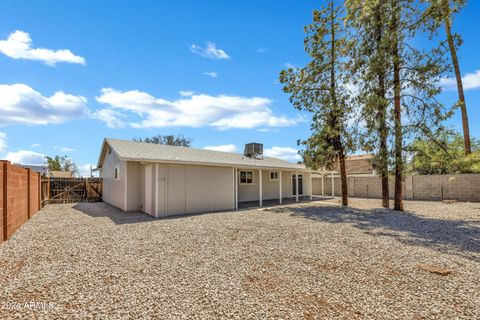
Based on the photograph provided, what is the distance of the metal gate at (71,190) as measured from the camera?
15844 mm

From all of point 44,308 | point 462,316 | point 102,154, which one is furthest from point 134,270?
point 102,154

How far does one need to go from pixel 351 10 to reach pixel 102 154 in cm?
1727

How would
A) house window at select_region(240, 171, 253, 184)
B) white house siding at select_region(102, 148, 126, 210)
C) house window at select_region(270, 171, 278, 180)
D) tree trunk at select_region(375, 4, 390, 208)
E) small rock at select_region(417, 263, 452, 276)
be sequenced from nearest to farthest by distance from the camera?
small rock at select_region(417, 263, 452, 276) → tree trunk at select_region(375, 4, 390, 208) → white house siding at select_region(102, 148, 126, 210) → house window at select_region(240, 171, 253, 184) → house window at select_region(270, 171, 278, 180)

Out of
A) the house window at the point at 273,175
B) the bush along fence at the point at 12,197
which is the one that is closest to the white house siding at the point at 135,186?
the bush along fence at the point at 12,197

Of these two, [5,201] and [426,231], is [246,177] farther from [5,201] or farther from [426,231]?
[5,201]

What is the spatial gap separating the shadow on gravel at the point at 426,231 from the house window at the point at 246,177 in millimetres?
7151

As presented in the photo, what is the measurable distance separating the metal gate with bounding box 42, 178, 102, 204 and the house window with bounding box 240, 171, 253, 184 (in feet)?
33.8

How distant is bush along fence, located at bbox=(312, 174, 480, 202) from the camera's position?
16.0m

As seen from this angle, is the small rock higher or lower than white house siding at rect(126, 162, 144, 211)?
lower

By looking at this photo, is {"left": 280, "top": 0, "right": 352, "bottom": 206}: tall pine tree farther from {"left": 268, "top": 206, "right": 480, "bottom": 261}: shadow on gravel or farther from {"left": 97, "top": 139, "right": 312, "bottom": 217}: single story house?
{"left": 268, "top": 206, "right": 480, "bottom": 261}: shadow on gravel

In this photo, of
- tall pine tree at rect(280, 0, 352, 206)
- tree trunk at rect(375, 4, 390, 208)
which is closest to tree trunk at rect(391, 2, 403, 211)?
tree trunk at rect(375, 4, 390, 208)

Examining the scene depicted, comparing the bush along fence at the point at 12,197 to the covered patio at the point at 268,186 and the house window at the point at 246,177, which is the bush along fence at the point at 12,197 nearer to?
the covered patio at the point at 268,186

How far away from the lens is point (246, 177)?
55.1 ft

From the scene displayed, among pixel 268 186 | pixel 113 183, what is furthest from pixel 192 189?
pixel 268 186
